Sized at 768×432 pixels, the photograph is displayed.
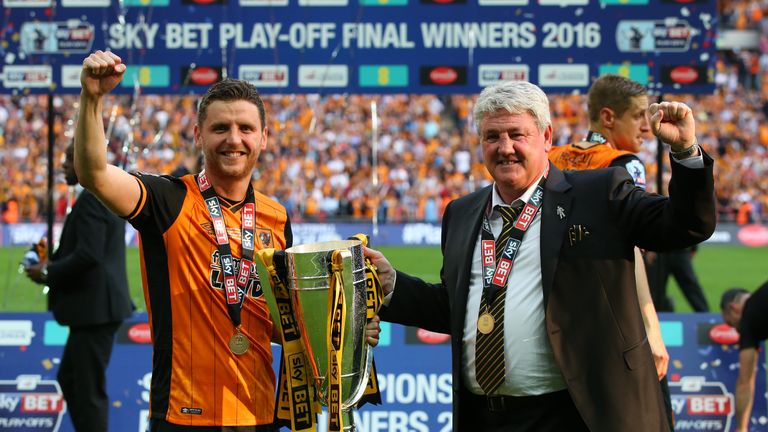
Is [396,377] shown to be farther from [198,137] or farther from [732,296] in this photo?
[198,137]

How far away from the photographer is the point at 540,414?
10.6 feet

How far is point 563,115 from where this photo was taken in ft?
71.6

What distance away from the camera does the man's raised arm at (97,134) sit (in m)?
2.99

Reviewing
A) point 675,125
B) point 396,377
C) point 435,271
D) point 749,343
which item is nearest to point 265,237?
point 675,125

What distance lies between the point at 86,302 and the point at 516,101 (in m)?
4.08

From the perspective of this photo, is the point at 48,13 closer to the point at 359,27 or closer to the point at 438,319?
the point at 359,27

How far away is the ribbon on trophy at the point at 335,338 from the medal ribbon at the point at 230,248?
0.42 meters

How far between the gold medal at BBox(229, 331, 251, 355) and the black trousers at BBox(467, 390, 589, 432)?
89 cm

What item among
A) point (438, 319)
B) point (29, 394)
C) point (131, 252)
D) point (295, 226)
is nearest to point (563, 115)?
point (295, 226)

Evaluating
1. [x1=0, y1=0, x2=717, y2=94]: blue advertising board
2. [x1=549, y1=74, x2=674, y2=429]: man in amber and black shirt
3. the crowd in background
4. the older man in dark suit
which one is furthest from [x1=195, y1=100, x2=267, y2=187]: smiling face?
the crowd in background

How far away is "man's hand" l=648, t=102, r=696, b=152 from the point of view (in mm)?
2895

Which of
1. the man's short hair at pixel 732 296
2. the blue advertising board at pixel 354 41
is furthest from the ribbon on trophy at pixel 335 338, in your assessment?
the blue advertising board at pixel 354 41

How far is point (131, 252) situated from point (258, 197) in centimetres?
1548

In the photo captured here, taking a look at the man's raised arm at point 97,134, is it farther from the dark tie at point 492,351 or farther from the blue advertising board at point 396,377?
the blue advertising board at point 396,377
